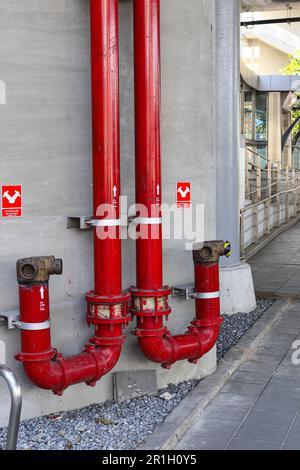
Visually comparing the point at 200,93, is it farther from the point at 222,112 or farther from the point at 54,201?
the point at 222,112

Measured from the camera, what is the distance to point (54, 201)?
4.80m

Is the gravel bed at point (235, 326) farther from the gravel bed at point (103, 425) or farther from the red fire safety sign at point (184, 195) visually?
the red fire safety sign at point (184, 195)

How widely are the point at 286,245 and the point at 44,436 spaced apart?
11.1 m

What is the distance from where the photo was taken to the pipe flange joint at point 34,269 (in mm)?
4352

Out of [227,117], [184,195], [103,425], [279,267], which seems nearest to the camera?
[103,425]

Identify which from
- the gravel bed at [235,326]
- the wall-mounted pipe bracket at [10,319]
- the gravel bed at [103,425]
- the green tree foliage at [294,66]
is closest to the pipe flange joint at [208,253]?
the gravel bed at [103,425]

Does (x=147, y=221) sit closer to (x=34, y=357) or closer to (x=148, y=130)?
(x=148, y=130)

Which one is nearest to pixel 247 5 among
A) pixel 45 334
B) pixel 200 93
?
pixel 200 93

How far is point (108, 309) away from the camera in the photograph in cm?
481

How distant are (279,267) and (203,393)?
23.2 ft

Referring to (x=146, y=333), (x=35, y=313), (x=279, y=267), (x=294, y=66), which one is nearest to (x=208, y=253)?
(x=146, y=333)

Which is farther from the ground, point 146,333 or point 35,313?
point 35,313

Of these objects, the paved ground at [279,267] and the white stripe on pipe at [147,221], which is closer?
the white stripe on pipe at [147,221]

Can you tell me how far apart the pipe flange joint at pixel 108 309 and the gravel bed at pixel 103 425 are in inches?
27.2
